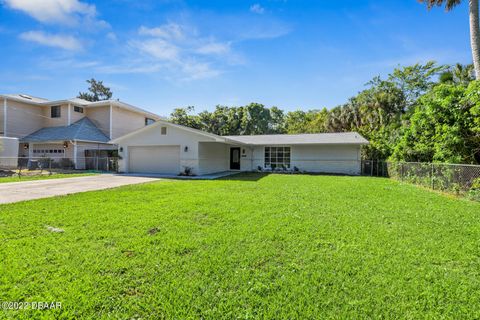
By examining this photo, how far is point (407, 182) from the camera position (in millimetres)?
12531

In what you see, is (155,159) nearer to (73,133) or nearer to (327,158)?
(73,133)

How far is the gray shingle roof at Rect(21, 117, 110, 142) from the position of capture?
67.7 feet

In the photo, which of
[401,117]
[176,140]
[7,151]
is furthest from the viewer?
[7,151]

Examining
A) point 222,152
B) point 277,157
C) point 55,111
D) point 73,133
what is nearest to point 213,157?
point 222,152

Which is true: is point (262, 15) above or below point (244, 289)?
above

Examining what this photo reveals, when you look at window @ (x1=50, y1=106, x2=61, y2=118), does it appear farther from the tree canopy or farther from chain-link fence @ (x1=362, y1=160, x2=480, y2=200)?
chain-link fence @ (x1=362, y1=160, x2=480, y2=200)

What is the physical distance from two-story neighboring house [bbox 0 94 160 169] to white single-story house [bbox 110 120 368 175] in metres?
5.88

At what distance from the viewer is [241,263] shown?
11.1ft

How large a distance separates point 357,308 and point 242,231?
8.14 ft

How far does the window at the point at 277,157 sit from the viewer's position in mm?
20281

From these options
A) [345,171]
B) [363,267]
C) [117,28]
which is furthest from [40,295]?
[345,171]

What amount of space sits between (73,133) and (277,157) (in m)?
17.7

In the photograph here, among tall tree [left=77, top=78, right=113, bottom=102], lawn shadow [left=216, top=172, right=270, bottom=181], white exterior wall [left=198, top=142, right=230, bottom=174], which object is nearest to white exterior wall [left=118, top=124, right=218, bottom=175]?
white exterior wall [left=198, top=142, right=230, bottom=174]

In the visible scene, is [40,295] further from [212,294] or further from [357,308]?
[357,308]
